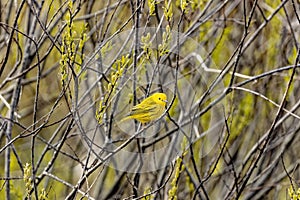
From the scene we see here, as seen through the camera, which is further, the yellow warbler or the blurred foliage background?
the blurred foliage background

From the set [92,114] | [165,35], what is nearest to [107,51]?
[92,114]

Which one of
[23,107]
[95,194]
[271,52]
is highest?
[271,52]

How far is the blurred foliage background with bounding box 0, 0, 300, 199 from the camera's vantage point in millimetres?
2412

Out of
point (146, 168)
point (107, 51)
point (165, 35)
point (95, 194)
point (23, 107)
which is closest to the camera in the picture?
point (165, 35)

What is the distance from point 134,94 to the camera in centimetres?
206

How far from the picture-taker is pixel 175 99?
2.41 meters

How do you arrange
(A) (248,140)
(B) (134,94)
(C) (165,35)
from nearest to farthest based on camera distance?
1. (C) (165,35)
2. (B) (134,94)
3. (A) (248,140)

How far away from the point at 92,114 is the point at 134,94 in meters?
0.22

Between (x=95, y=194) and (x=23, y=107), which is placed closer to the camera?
(x=95, y=194)

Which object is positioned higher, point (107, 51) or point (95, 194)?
point (107, 51)

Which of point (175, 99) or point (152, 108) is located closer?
point (152, 108)

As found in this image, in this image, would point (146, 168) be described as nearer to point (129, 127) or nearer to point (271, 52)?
point (129, 127)

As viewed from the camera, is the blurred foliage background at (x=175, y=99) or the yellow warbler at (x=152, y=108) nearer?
the yellow warbler at (x=152, y=108)

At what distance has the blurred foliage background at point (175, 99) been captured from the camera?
241 centimetres
